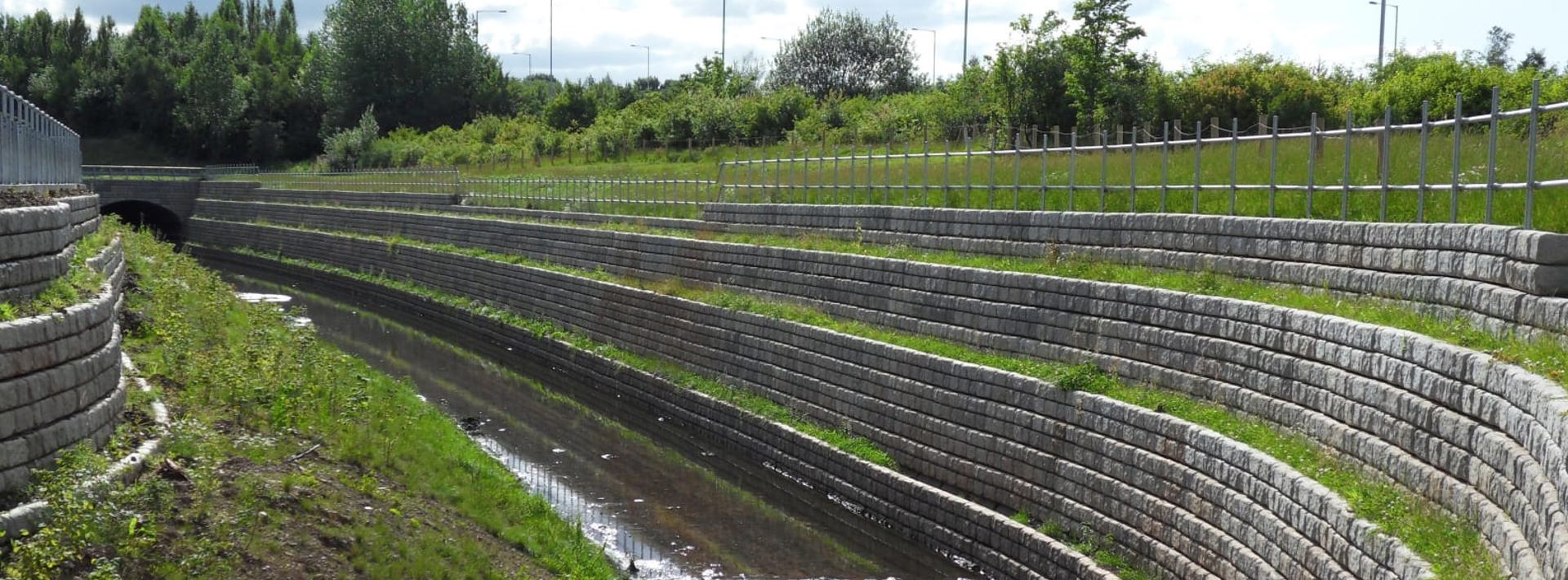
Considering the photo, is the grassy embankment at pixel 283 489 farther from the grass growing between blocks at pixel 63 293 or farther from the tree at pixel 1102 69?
the tree at pixel 1102 69

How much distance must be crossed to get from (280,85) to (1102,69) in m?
76.8

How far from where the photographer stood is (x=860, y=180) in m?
26.2

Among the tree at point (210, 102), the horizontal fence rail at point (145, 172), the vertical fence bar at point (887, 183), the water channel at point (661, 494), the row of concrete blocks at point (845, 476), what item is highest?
the tree at point (210, 102)

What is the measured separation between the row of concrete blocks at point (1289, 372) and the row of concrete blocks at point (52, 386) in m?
9.80

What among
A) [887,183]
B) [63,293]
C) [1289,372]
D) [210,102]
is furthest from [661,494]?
[210,102]

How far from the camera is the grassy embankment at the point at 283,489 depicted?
35.4 ft

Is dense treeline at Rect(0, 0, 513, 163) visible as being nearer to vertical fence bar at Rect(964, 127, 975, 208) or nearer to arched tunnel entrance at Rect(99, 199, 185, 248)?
arched tunnel entrance at Rect(99, 199, 185, 248)

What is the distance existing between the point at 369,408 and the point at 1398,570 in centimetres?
1265

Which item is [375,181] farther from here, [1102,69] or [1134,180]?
[1134,180]

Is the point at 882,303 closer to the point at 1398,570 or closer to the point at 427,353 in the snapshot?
the point at 1398,570

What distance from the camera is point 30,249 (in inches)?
471

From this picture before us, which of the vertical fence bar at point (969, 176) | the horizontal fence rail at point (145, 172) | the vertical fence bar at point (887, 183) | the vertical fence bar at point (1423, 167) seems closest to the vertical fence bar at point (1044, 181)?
the vertical fence bar at point (969, 176)

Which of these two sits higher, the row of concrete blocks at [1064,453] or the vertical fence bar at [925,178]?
the vertical fence bar at [925,178]

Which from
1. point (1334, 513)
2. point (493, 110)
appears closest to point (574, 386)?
point (1334, 513)
